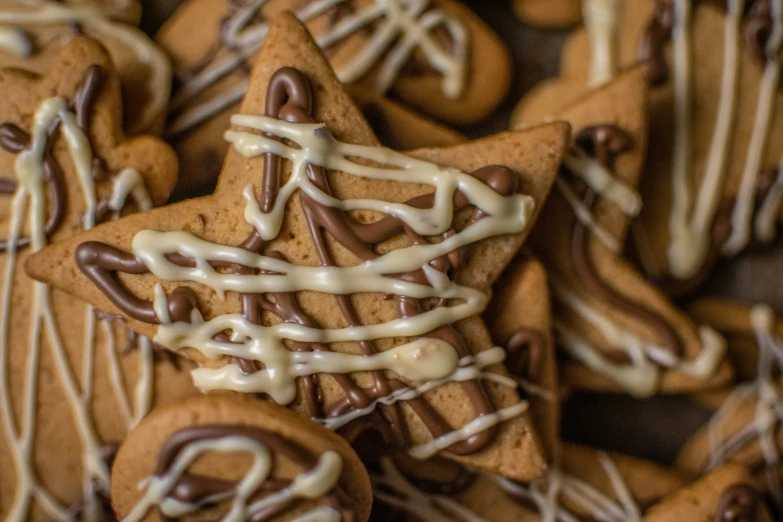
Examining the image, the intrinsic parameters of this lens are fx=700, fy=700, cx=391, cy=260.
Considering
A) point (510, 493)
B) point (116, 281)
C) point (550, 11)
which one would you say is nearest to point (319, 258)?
point (116, 281)

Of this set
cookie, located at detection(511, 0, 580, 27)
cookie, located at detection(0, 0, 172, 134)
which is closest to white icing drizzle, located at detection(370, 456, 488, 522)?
cookie, located at detection(0, 0, 172, 134)

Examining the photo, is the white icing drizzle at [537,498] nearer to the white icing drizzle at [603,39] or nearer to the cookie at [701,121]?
the cookie at [701,121]

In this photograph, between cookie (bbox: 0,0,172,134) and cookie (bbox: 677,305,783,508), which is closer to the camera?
cookie (bbox: 0,0,172,134)

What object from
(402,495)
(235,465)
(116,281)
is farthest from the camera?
(402,495)

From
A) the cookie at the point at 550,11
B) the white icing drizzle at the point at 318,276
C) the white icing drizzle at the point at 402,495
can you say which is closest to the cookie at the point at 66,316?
the white icing drizzle at the point at 318,276

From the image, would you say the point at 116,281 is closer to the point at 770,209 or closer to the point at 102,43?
the point at 102,43

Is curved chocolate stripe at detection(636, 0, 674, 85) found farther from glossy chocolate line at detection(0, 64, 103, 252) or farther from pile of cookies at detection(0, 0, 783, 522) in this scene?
glossy chocolate line at detection(0, 64, 103, 252)

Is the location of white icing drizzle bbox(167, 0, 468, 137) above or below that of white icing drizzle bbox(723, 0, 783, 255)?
above
